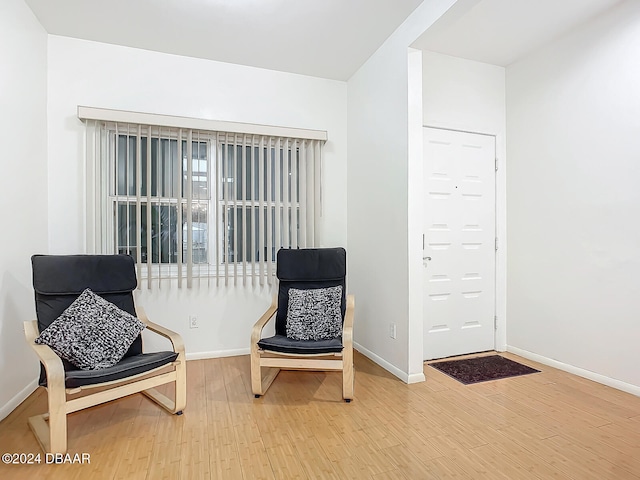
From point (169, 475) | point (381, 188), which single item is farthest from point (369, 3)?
point (169, 475)

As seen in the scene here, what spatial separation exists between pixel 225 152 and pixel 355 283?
1.77m

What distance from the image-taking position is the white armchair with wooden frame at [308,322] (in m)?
2.46

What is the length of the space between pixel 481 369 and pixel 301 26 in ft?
10.3

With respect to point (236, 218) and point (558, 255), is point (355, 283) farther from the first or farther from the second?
point (558, 255)

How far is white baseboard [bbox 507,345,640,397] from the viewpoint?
2550 millimetres

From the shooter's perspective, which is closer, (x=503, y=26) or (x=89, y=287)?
(x=89, y=287)

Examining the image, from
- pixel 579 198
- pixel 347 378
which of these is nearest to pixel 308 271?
pixel 347 378

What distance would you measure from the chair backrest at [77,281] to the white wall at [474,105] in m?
2.78

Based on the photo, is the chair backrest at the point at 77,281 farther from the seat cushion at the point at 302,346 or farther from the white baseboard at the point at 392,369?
the white baseboard at the point at 392,369

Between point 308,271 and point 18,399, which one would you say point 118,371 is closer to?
point 18,399

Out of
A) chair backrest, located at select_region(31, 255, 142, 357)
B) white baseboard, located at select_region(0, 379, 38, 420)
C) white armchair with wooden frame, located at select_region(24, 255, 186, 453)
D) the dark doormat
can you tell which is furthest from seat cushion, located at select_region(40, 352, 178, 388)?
the dark doormat

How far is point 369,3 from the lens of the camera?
8.23 feet

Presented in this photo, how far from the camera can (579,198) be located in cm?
289

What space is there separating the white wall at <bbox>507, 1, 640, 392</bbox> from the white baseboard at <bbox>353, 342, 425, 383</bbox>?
4.23 ft
